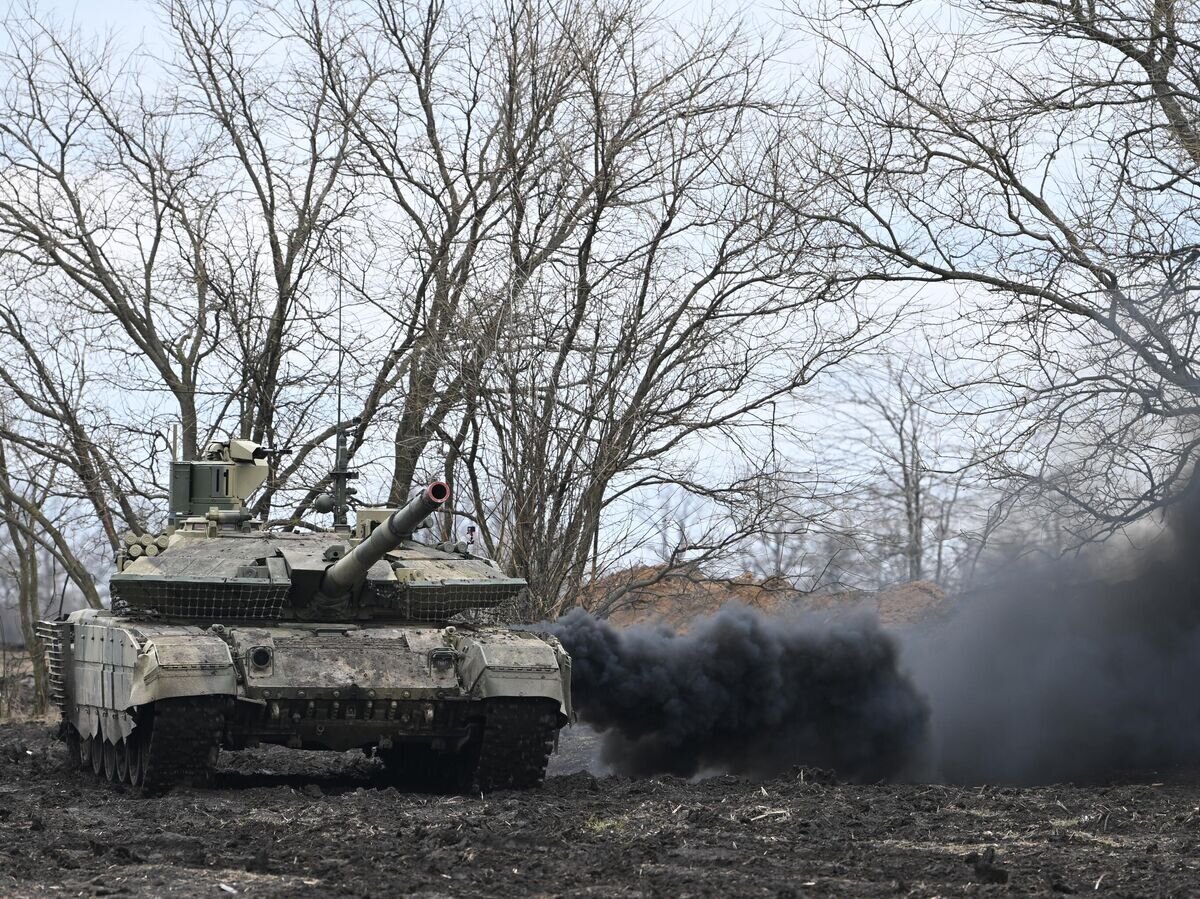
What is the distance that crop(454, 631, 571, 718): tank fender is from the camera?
12.6 metres

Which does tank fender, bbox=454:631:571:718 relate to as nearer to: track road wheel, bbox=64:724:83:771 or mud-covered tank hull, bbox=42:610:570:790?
mud-covered tank hull, bbox=42:610:570:790

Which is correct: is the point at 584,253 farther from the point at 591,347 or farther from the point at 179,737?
the point at 179,737

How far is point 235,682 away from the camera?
12.3m

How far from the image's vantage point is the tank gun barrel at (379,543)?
11344 mm

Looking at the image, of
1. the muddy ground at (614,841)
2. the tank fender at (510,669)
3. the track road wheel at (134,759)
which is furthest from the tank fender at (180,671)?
the tank fender at (510,669)

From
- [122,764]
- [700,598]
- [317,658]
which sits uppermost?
[700,598]

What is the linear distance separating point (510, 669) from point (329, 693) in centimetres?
127

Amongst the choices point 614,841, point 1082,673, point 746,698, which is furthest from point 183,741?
point 1082,673

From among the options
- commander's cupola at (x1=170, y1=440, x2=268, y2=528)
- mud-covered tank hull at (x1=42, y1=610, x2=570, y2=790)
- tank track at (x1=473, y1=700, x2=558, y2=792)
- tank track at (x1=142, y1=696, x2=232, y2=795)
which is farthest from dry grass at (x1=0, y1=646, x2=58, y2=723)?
tank track at (x1=473, y1=700, x2=558, y2=792)

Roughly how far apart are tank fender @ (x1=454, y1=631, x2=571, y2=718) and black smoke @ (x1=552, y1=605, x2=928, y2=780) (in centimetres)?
248

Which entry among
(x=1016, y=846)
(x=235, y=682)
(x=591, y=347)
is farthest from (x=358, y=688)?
(x=591, y=347)

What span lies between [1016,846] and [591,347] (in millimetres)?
11237

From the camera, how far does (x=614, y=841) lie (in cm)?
962

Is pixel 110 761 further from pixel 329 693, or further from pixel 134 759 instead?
pixel 329 693
